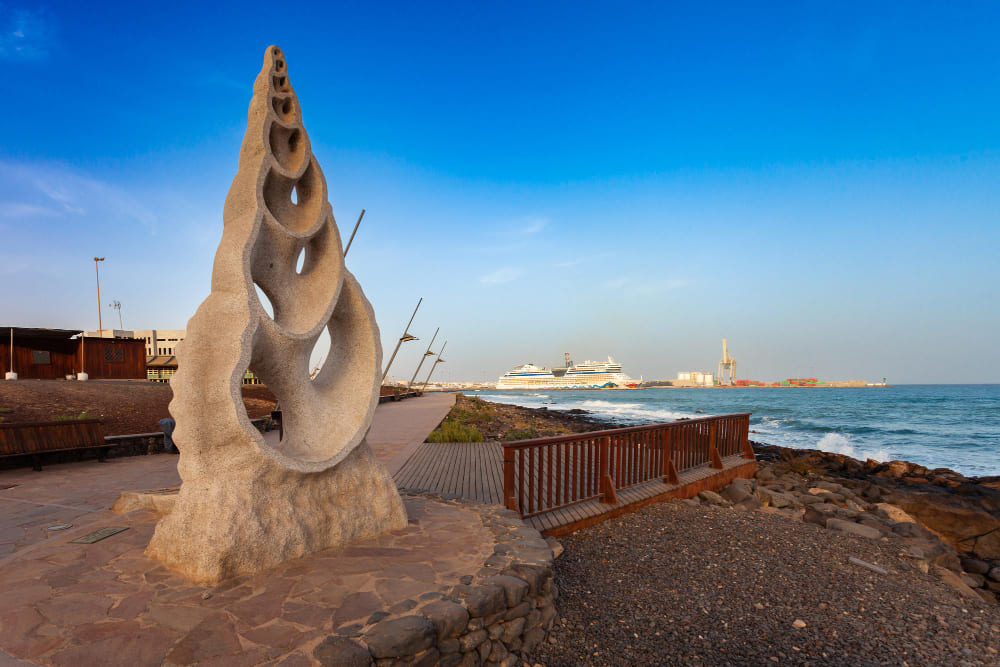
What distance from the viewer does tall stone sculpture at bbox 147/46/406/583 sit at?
3.52m

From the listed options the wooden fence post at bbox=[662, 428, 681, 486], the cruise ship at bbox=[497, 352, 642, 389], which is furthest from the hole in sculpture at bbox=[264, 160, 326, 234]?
the cruise ship at bbox=[497, 352, 642, 389]

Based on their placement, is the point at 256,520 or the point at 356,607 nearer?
the point at 356,607

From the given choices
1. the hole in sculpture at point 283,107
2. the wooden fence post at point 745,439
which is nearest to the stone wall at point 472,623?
the hole in sculpture at point 283,107

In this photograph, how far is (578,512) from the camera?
587 centimetres

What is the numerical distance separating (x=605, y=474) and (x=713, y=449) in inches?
137

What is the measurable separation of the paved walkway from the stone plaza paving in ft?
0.33

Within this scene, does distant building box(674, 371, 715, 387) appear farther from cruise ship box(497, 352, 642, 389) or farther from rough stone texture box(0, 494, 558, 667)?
rough stone texture box(0, 494, 558, 667)

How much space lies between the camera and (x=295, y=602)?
3064mm

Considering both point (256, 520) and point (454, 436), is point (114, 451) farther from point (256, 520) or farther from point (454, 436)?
point (256, 520)

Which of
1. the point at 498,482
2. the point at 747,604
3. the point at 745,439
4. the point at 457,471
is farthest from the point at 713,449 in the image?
the point at 747,604

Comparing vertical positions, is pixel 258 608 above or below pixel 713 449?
above

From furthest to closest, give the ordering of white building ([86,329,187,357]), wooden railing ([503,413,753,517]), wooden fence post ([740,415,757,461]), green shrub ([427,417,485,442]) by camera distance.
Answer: white building ([86,329,187,357]) < green shrub ([427,417,485,442]) < wooden fence post ([740,415,757,461]) < wooden railing ([503,413,753,517])

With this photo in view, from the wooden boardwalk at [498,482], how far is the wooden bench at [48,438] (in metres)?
5.40

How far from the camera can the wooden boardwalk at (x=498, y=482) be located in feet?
18.9
